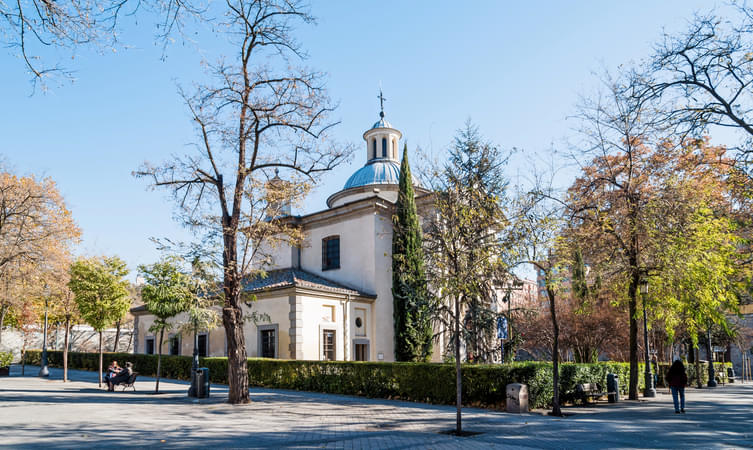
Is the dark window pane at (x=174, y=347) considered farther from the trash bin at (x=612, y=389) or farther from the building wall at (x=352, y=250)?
the trash bin at (x=612, y=389)

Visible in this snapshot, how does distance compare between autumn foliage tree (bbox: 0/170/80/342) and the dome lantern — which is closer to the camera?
autumn foliage tree (bbox: 0/170/80/342)

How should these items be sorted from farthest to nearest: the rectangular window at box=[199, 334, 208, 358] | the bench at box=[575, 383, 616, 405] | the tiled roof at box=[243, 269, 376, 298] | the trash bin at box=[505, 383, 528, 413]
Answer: the rectangular window at box=[199, 334, 208, 358] < the tiled roof at box=[243, 269, 376, 298] < the bench at box=[575, 383, 616, 405] < the trash bin at box=[505, 383, 528, 413]

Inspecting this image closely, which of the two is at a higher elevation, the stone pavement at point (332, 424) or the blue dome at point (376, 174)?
the blue dome at point (376, 174)

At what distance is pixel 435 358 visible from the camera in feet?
85.1

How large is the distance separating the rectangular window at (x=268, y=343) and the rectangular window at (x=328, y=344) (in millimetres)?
2357

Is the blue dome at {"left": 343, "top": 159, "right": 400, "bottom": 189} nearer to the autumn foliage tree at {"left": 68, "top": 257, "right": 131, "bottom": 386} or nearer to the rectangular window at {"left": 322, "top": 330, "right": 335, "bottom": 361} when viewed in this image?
the rectangular window at {"left": 322, "top": 330, "right": 335, "bottom": 361}

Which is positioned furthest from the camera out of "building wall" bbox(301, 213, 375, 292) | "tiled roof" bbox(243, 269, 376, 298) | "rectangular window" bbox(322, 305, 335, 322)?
"building wall" bbox(301, 213, 375, 292)

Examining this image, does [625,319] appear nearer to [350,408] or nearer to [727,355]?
[350,408]

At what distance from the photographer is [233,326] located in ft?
48.1

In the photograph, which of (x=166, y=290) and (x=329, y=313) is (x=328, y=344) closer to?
(x=329, y=313)

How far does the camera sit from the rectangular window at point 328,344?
23.5m

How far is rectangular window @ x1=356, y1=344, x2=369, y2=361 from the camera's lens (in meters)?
25.1

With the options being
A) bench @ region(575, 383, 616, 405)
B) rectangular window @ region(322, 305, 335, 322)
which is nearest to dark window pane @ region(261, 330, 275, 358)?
rectangular window @ region(322, 305, 335, 322)

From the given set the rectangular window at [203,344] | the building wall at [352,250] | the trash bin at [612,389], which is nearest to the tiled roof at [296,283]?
the building wall at [352,250]
